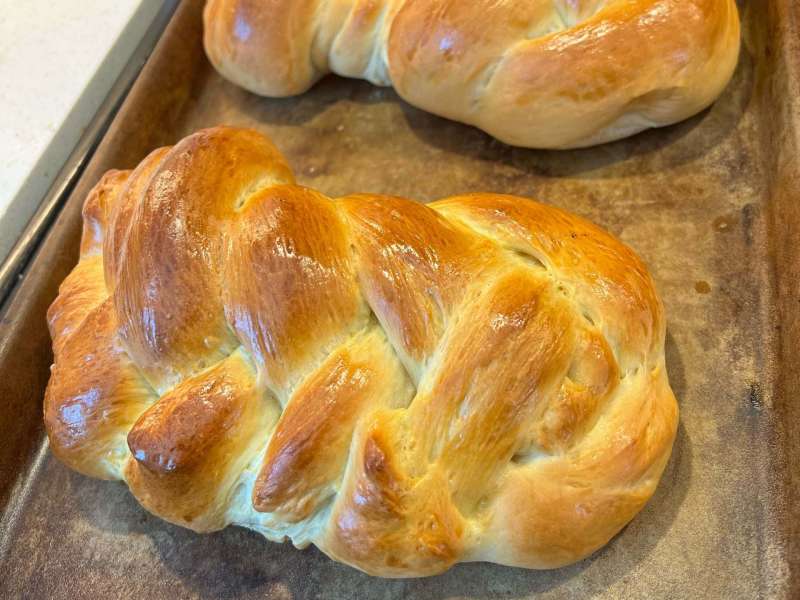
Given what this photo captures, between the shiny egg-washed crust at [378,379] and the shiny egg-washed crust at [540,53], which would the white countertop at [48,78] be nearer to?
the shiny egg-washed crust at [540,53]

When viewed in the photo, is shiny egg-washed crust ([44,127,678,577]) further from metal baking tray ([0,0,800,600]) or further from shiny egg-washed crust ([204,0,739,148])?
shiny egg-washed crust ([204,0,739,148])

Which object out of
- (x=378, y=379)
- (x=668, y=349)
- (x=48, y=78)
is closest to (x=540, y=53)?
(x=668, y=349)

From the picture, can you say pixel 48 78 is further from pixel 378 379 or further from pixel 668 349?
pixel 668 349

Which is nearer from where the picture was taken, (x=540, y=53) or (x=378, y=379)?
(x=378, y=379)

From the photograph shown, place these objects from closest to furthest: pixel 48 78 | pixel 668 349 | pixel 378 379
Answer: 1. pixel 378 379
2. pixel 668 349
3. pixel 48 78

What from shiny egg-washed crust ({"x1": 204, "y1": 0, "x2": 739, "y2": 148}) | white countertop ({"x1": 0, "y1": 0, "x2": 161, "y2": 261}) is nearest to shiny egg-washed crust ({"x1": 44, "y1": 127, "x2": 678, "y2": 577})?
shiny egg-washed crust ({"x1": 204, "y1": 0, "x2": 739, "y2": 148})

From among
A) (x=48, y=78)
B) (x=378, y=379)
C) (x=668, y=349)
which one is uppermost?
(x=48, y=78)
